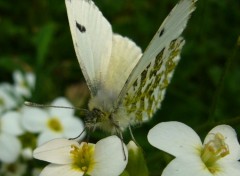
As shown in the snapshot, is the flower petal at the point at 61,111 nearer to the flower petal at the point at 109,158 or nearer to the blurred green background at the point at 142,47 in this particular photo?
the blurred green background at the point at 142,47

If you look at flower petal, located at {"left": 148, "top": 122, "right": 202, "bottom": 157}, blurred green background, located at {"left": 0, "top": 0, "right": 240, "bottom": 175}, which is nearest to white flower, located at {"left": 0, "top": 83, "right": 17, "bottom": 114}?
blurred green background, located at {"left": 0, "top": 0, "right": 240, "bottom": 175}

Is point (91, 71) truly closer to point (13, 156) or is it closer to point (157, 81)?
point (157, 81)

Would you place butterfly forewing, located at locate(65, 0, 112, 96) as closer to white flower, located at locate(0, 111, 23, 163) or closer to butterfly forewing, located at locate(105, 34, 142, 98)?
butterfly forewing, located at locate(105, 34, 142, 98)

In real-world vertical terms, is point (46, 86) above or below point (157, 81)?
below

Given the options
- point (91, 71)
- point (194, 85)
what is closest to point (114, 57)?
point (91, 71)

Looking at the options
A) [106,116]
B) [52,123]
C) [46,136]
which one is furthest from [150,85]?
[52,123]

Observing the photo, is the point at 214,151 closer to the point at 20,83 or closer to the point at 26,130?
the point at 26,130

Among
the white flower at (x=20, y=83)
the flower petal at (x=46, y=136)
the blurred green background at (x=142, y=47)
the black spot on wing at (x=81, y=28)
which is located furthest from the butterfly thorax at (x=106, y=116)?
the white flower at (x=20, y=83)
